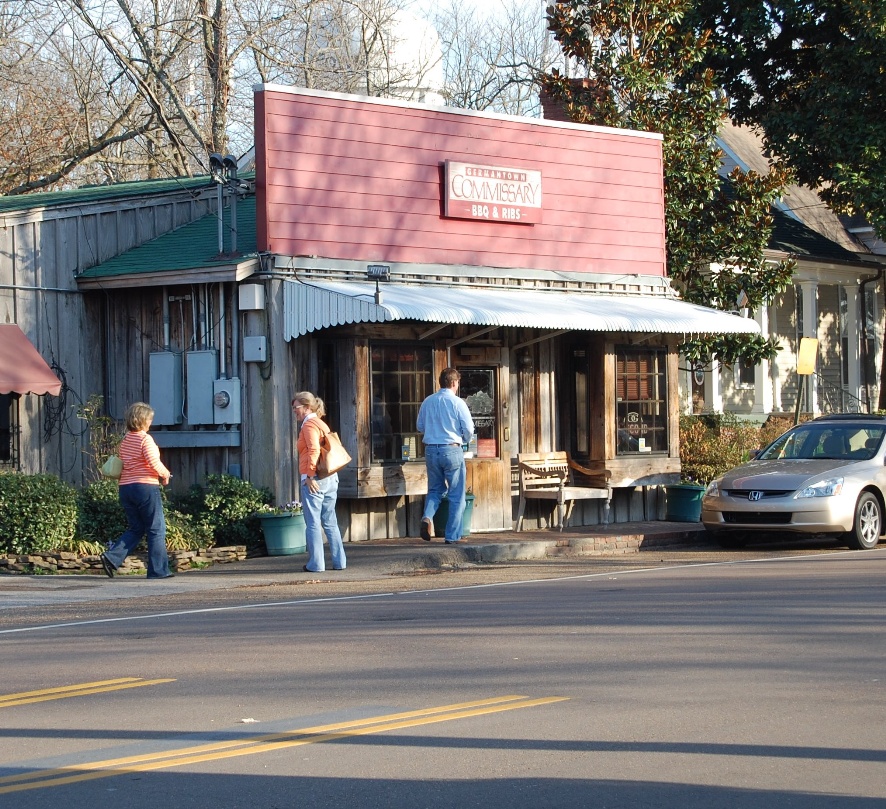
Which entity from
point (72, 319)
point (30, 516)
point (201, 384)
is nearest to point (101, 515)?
point (30, 516)

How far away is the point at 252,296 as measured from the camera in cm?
1634

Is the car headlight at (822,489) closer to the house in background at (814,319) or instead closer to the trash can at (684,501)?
the trash can at (684,501)

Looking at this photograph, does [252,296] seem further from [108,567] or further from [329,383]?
[108,567]

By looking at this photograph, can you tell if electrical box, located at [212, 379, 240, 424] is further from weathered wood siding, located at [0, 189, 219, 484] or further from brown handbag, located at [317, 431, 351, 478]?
brown handbag, located at [317, 431, 351, 478]

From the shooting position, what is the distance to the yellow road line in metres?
8.09

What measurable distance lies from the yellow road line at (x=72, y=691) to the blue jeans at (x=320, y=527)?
19.4 ft

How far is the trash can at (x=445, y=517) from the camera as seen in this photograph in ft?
56.2

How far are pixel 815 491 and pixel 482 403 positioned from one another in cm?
440

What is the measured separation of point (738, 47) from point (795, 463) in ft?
40.8

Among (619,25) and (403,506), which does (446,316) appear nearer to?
(403,506)

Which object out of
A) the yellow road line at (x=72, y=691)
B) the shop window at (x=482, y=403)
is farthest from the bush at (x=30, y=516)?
the yellow road line at (x=72, y=691)

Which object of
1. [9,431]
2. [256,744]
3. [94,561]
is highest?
[9,431]

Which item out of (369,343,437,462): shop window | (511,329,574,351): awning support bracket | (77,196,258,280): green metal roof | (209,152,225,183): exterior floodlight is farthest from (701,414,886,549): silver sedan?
(209,152,225,183): exterior floodlight

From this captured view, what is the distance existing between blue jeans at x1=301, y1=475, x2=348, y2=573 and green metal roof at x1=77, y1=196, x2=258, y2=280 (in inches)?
125
